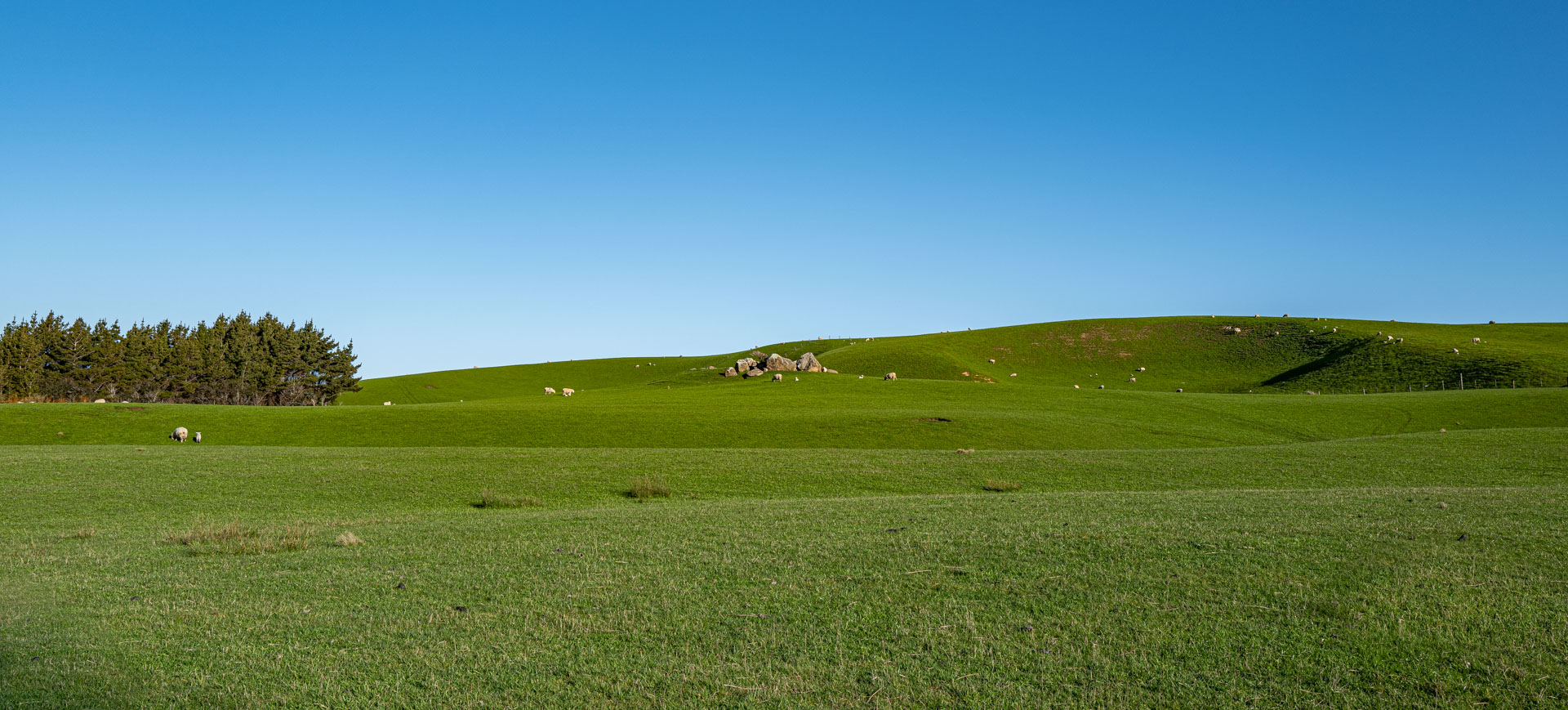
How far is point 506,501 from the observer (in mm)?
18297

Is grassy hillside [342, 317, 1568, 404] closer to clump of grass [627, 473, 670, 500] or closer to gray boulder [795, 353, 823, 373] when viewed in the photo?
gray boulder [795, 353, 823, 373]

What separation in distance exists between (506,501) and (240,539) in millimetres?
6981

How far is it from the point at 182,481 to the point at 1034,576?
21.3 m

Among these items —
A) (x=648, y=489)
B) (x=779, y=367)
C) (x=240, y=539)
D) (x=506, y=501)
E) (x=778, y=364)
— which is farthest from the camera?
(x=778, y=364)

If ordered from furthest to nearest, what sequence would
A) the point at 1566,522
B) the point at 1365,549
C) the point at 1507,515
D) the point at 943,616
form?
the point at 1507,515, the point at 1566,522, the point at 1365,549, the point at 943,616

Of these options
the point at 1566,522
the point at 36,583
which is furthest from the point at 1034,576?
the point at 36,583

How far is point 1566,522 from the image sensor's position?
988 centimetres

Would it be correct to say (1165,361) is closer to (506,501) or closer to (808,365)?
(808,365)

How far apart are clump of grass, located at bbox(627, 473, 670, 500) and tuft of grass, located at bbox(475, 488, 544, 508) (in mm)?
2194

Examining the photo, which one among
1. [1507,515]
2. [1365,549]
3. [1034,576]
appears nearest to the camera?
[1034,576]

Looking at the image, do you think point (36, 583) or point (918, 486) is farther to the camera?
point (918, 486)

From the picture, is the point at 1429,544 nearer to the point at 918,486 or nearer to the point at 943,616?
the point at 943,616

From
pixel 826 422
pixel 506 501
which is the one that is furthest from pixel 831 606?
pixel 826 422

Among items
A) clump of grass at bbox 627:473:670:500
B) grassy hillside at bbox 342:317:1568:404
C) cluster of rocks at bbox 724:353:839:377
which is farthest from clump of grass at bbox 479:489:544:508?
grassy hillside at bbox 342:317:1568:404
